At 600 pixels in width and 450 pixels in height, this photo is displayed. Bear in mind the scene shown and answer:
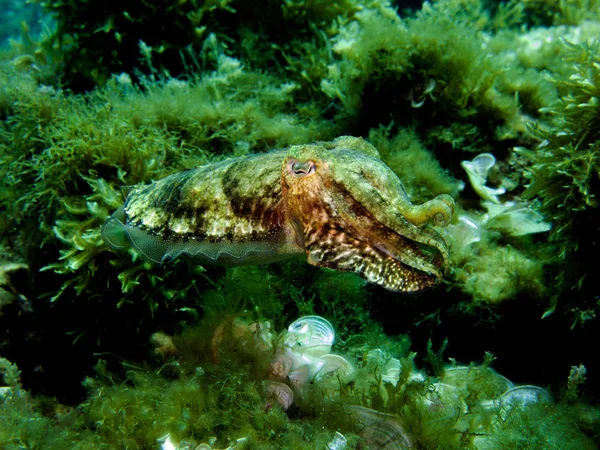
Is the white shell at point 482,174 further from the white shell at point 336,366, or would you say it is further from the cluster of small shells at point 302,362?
the white shell at point 336,366

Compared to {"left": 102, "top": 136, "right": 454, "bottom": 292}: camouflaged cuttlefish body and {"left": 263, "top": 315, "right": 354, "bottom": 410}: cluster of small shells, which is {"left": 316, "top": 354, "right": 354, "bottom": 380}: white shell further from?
{"left": 102, "top": 136, "right": 454, "bottom": 292}: camouflaged cuttlefish body

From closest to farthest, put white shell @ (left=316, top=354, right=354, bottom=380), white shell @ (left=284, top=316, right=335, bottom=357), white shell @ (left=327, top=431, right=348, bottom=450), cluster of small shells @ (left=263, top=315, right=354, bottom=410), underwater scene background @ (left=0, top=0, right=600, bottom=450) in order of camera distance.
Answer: white shell @ (left=327, top=431, right=348, bottom=450), underwater scene background @ (left=0, top=0, right=600, bottom=450), cluster of small shells @ (left=263, top=315, right=354, bottom=410), white shell @ (left=316, top=354, right=354, bottom=380), white shell @ (left=284, top=316, right=335, bottom=357)

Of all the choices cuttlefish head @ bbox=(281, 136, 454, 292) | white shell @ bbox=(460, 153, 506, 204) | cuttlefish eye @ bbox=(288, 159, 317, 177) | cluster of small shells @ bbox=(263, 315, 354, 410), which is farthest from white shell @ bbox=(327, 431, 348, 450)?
white shell @ bbox=(460, 153, 506, 204)

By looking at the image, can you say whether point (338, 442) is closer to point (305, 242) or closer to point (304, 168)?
point (305, 242)

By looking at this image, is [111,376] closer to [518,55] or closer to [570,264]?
[570,264]

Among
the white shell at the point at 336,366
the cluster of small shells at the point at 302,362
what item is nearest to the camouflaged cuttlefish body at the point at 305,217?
the cluster of small shells at the point at 302,362
